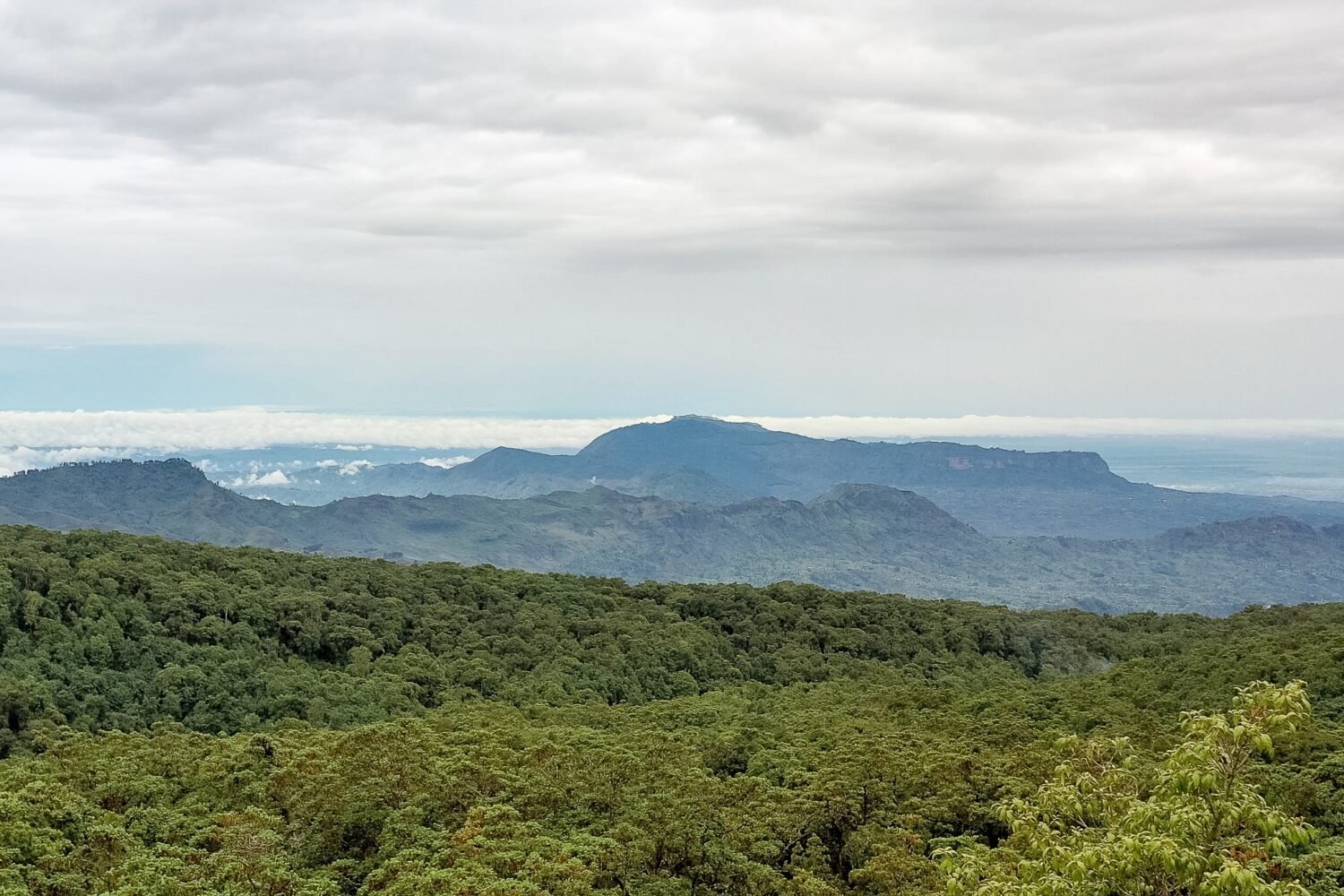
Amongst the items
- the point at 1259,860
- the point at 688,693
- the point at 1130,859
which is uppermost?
the point at 1130,859

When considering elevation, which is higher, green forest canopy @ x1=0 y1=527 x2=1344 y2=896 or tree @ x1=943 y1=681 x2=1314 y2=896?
tree @ x1=943 y1=681 x2=1314 y2=896

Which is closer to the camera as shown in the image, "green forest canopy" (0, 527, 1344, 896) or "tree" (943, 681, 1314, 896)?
"tree" (943, 681, 1314, 896)

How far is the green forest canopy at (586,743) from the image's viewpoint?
31672mm

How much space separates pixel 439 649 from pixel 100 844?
76974mm

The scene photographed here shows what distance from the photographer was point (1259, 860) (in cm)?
2739

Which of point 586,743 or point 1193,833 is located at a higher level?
point 1193,833

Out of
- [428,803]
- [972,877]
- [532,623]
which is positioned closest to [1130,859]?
[972,877]

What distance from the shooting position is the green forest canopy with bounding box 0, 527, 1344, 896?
104ft

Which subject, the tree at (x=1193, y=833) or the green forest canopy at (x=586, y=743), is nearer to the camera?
the tree at (x=1193, y=833)

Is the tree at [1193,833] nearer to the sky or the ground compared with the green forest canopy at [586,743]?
nearer to the sky

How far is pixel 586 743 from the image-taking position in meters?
65.4

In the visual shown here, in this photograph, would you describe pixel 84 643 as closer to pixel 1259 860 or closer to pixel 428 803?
pixel 428 803

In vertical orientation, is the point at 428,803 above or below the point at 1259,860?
below

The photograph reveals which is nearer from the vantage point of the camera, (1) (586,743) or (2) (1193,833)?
(2) (1193,833)
